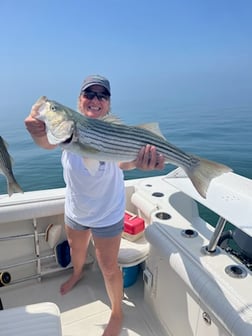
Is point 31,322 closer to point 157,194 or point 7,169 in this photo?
point 7,169

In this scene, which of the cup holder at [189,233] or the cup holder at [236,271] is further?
the cup holder at [189,233]

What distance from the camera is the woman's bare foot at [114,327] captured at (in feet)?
7.60

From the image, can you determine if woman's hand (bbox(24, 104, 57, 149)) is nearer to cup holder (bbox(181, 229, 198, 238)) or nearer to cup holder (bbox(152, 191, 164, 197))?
cup holder (bbox(181, 229, 198, 238))

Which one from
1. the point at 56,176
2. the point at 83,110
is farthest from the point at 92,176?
the point at 56,176

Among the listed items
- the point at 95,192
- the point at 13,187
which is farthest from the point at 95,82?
the point at 13,187

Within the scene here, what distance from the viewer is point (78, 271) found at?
285cm

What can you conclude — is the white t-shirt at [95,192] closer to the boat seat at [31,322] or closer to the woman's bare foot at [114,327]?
the boat seat at [31,322]

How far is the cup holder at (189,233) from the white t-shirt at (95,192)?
0.48 meters

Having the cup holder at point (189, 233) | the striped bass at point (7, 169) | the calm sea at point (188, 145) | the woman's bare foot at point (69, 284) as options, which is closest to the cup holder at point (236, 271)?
the cup holder at point (189, 233)

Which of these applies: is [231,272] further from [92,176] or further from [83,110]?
[83,110]

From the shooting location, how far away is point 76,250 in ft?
8.13

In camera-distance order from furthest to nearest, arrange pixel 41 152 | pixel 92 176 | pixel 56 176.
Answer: pixel 41 152 → pixel 56 176 → pixel 92 176

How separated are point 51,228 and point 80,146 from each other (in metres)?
1.68

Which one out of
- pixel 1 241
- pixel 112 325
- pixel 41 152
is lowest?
pixel 41 152
